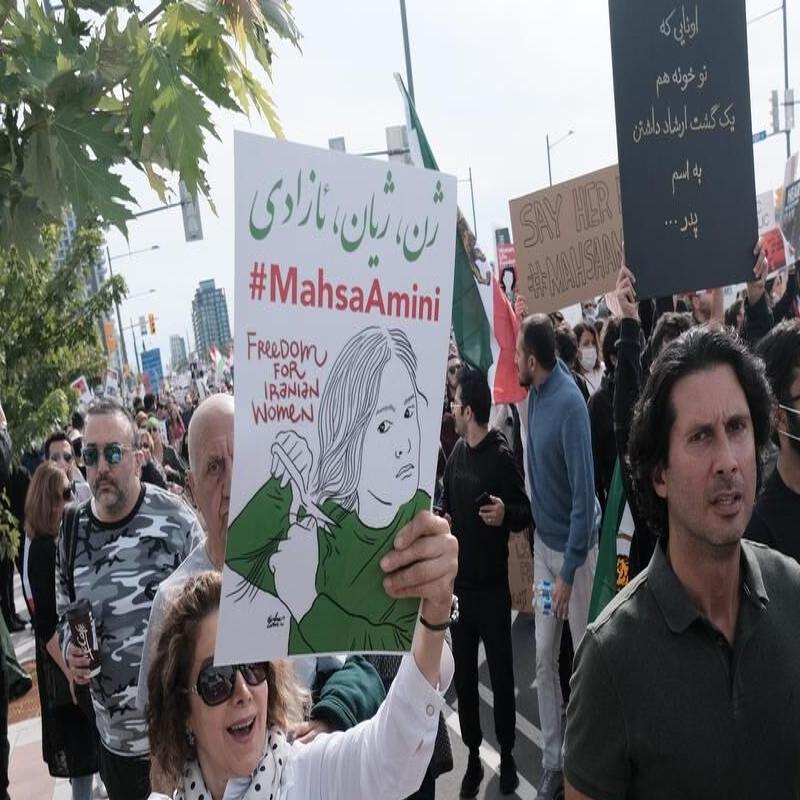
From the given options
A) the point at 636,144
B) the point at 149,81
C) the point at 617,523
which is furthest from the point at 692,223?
the point at 149,81

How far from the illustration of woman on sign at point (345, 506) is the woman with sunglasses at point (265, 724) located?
0.24 feet

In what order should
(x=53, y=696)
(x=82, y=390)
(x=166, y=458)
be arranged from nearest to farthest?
1. (x=53, y=696)
2. (x=166, y=458)
3. (x=82, y=390)

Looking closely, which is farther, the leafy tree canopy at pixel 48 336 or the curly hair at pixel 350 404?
the leafy tree canopy at pixel 48 336

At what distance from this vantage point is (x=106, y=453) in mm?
3602

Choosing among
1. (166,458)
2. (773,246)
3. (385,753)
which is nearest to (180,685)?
(385,753)

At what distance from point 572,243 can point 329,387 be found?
200 inches

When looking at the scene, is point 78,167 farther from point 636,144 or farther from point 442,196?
point 636,144

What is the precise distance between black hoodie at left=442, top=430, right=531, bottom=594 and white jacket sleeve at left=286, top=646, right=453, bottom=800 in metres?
2.88

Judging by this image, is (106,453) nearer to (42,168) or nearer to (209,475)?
(209,475)

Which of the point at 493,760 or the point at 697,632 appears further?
the point at 493,760

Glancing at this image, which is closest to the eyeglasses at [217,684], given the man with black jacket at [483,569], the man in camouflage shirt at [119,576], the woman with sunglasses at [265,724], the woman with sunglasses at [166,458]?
the woman with sunglasses at [265,724]

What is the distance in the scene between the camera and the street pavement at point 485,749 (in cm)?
467

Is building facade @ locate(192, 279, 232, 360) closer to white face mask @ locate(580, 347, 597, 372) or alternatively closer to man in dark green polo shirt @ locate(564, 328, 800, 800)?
white face mask @ locate(580, 347, 597, 372)

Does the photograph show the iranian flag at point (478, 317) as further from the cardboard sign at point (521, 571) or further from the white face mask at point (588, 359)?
the white face mask at point (588, 359)
